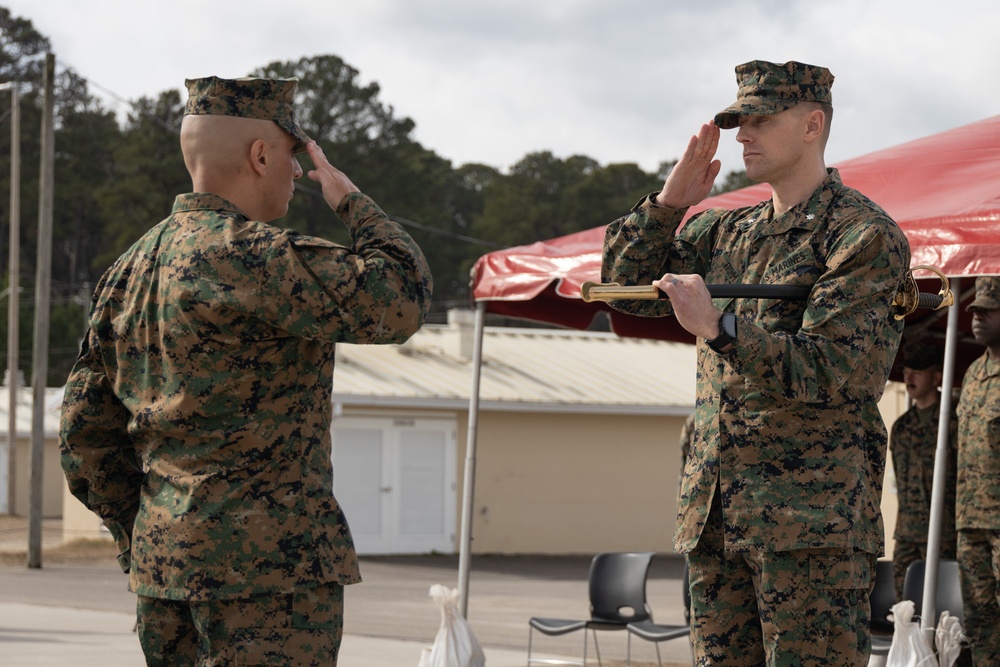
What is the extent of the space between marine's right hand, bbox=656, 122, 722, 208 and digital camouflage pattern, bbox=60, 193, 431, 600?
0.84 meters

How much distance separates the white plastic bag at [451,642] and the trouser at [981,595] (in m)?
2.49

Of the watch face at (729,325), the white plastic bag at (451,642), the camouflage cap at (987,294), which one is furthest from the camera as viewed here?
the white plastic bag at (451,642)

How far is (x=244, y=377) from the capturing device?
3242 millimetres

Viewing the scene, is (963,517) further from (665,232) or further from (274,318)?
(274,318)

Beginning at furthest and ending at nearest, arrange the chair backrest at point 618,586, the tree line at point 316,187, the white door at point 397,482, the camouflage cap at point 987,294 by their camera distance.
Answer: the tree line at point 316,187
the white door at point 397,482
the chair backrest at point 618,586
the camouflage cap at point 987,294

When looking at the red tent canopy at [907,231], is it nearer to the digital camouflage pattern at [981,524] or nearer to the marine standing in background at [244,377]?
the digital camouflage pattern at [981,524]

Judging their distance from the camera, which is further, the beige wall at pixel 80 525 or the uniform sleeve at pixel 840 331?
the beige wall at pixel 80 525

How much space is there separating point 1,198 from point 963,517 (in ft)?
196

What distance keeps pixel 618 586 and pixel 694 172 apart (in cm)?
666

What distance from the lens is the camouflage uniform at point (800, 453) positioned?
336cm

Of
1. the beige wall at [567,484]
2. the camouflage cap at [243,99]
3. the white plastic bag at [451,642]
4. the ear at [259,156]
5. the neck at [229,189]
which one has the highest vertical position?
the camouflage cap at [243,99]

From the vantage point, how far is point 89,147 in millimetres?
61281

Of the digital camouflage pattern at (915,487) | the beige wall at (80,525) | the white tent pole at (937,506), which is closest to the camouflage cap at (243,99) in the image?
the white tent pole at (937,506)

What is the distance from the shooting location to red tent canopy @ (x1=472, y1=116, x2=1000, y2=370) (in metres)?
6.43
